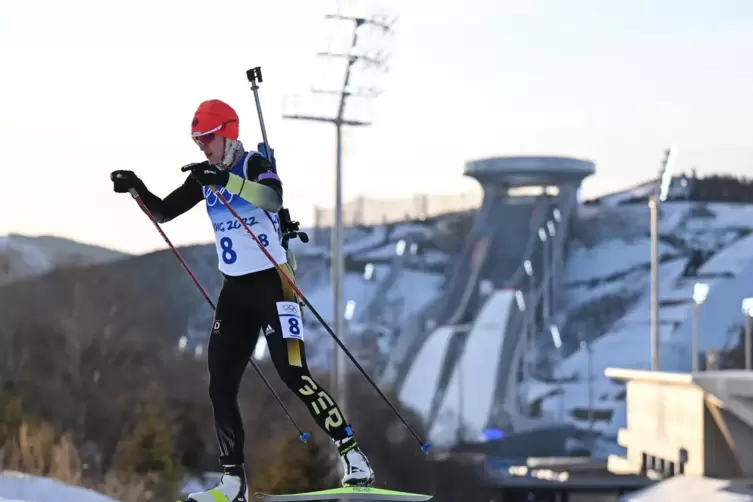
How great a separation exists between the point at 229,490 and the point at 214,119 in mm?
2062

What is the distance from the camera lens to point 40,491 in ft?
34.8

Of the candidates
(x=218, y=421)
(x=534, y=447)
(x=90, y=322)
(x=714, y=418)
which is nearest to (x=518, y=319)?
(x=534, y=447)

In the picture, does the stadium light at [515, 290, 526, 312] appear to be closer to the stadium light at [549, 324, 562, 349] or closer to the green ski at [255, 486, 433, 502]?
the stadium light at [549, 324, 562, 349]

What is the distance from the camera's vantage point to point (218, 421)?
26.6ft

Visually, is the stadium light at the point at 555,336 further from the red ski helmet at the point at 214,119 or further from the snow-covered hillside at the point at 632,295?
the red ski helmet at the point at 214,119

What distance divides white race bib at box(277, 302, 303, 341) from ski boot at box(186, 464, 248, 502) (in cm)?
82

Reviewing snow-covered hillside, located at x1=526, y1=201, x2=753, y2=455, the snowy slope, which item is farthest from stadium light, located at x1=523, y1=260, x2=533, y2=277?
the snowy slope

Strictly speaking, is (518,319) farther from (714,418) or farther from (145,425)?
(145,425)

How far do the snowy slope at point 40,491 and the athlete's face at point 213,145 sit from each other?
10.9 feet

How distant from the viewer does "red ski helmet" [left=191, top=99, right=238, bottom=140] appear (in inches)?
312

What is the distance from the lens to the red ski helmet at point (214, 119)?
Result: 7.92 m

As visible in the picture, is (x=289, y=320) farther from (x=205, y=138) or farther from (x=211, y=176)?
(x=205, y=138)

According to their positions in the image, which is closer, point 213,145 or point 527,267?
point 213,145

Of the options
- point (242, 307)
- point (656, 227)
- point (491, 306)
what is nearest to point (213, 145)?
point (242, 307)
